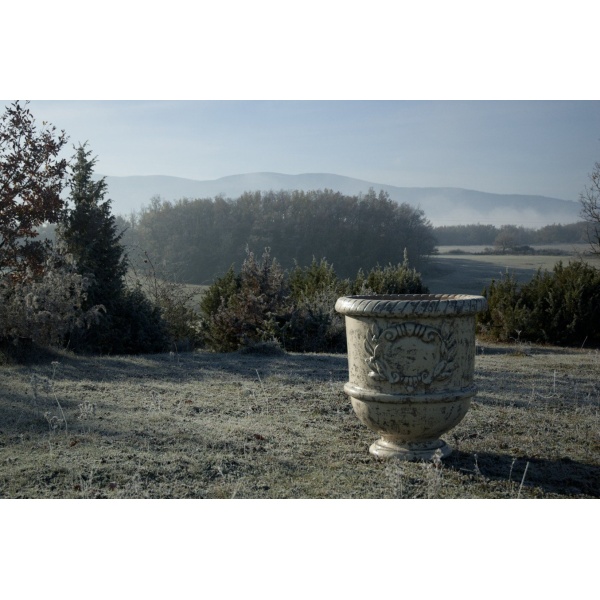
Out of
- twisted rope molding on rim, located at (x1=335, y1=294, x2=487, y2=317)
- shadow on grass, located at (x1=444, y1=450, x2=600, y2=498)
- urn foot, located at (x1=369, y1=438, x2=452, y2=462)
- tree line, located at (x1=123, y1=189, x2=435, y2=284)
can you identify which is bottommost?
shadow on grass, located at (x1=444, y1=450, x2=600, y2=498)

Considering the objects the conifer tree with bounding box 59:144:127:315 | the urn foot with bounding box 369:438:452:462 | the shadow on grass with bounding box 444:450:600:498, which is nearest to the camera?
the shadow on grass with bounding box 444:450:600:498

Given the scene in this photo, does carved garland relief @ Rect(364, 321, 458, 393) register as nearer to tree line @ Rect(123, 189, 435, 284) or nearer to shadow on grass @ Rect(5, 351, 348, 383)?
shadow on grass @ Rect(5, 351, 348, 383)

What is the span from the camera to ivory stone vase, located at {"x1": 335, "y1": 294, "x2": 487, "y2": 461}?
3912 mm

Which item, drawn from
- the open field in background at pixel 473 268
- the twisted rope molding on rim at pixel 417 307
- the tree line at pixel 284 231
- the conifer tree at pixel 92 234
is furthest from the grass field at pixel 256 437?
the tree line at pixel 284 231

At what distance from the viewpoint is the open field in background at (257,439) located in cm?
396

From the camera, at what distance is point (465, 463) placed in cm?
441

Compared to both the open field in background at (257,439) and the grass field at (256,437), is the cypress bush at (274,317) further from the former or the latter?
the open field in background at (257,439)

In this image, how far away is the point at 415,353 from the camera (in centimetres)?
394

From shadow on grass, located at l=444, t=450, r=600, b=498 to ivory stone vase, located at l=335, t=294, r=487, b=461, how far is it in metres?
0.38

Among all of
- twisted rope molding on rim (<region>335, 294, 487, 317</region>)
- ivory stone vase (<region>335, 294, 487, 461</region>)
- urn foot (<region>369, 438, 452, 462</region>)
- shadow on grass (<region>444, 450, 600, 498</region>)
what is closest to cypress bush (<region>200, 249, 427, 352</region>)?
urn foot (<region>369, 438, 452, 462</region>)

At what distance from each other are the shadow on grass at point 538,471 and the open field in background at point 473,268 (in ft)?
32.7

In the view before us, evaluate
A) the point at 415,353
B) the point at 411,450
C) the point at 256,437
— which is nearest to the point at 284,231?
the point at 256,437

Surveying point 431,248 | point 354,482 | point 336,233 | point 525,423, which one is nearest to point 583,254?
point 431,248

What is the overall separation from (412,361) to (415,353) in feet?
0.18
